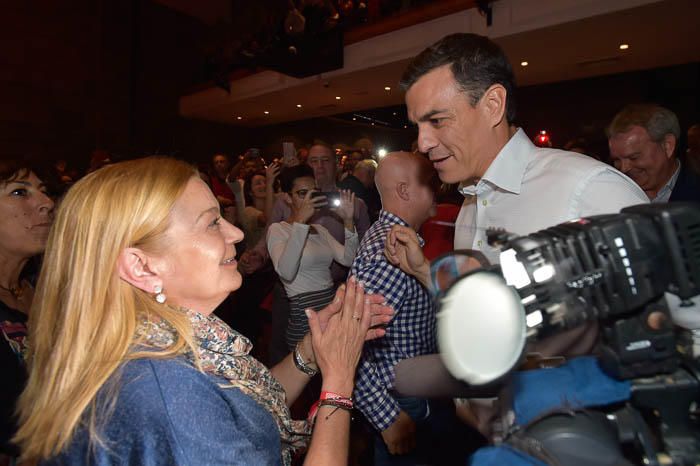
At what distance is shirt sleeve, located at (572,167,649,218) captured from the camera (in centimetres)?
103

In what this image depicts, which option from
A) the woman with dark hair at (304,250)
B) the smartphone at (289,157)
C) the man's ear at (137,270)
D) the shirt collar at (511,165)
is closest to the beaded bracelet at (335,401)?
the man's ear at (137,270)

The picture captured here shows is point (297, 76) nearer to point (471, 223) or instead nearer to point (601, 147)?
point (601, 147)

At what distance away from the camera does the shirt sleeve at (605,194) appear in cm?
103

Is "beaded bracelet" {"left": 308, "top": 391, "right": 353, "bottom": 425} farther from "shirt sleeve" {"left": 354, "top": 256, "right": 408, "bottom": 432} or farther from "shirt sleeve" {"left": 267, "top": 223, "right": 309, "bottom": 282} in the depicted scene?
"shirt sleeve" {"left": 267, "top": 223, "right": 309, "bottom": 282}

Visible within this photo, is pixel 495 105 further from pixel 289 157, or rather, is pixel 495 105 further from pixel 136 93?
pixel 136 93

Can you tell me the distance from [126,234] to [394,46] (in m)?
5.98

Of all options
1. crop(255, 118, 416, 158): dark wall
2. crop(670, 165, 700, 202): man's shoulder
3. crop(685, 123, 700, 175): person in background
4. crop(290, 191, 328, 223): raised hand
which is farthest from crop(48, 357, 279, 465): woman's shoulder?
crop(255, 118, 416, 158): dark wall

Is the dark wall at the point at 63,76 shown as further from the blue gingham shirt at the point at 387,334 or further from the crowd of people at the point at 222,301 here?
the blue gingham shirt at the point at 387,334

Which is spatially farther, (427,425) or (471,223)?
(427,425)

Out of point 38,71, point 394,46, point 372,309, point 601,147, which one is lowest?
point 372,309

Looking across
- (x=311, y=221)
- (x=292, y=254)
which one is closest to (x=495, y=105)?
(x=292, y=254)

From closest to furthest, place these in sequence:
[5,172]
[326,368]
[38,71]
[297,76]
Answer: [326,368]
[5,172]
[297,76]
[38,71]

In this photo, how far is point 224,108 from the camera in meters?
10.2

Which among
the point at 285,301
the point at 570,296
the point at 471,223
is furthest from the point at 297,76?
the point at 570,296
